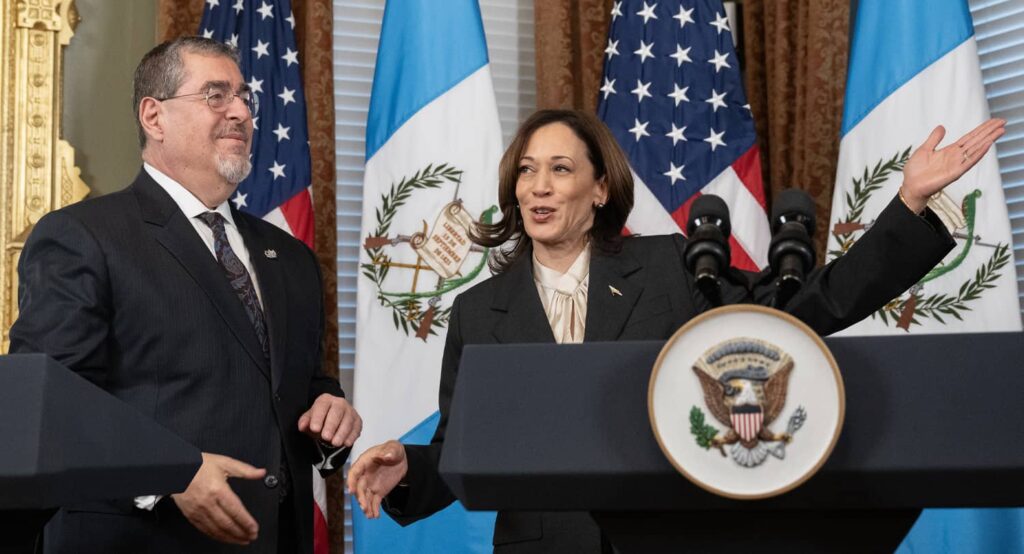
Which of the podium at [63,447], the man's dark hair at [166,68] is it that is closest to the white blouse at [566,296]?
the man's dark hair at [166,68]

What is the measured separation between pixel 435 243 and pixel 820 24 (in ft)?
5.43

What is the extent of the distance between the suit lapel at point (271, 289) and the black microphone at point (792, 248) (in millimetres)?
1283

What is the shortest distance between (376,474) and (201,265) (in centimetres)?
73

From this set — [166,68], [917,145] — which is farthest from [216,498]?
[917,145]

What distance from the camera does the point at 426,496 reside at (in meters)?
2.04

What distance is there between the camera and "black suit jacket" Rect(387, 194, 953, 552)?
1734mm

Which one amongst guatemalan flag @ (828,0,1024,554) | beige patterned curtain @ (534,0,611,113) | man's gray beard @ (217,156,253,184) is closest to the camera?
man's gray beard @ (217,156,253,184)

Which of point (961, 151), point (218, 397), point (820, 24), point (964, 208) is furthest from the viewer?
point (820, 24)

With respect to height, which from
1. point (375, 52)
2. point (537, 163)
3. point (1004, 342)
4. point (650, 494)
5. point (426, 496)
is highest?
point (375, 52)

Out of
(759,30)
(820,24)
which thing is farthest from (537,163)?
(759,30)

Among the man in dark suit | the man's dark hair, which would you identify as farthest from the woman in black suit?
the man's dark hair

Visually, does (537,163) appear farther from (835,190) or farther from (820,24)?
(820,24)

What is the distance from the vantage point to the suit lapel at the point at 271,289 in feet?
7.85

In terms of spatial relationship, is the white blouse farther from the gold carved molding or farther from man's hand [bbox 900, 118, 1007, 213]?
the gold carved molding
